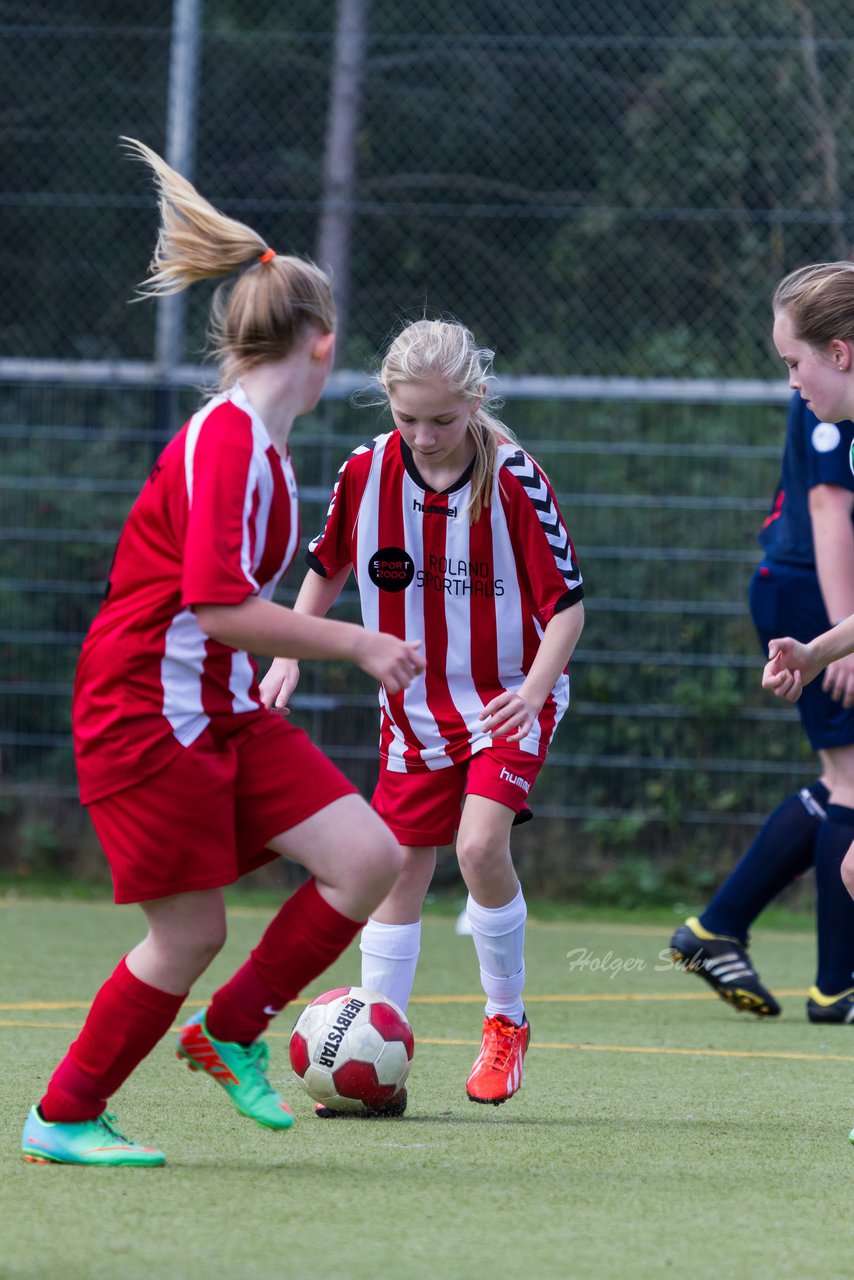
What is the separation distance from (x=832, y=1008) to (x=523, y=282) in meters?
4.25

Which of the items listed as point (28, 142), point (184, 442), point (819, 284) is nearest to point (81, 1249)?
point (184, 442)

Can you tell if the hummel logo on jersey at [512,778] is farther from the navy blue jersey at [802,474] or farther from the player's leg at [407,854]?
the navy blue jersey at [802,474]

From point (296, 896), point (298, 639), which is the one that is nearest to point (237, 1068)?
point (296, 896)

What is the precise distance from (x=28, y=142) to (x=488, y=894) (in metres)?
6.32

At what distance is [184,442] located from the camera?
2822 millimetres

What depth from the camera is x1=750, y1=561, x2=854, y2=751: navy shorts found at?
5.07 m

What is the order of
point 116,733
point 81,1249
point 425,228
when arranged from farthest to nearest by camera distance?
point 425,228 < point 116,733 < point 81,1249

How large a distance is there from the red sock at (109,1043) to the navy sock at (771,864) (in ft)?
8.62

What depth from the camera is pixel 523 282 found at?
826 cm

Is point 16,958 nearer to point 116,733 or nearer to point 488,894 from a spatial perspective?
point 488,894

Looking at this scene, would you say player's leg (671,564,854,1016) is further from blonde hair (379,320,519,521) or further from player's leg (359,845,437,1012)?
blonde hair (379,320,519,521)

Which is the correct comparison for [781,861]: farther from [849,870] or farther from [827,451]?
[849,870]

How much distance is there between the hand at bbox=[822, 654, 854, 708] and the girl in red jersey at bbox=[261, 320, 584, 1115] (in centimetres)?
109

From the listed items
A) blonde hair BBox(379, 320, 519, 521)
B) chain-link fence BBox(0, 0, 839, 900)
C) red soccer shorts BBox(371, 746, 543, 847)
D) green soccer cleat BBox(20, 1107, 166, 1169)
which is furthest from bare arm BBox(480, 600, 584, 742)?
chain-link fence BBox(0, 0, 839, 900)
